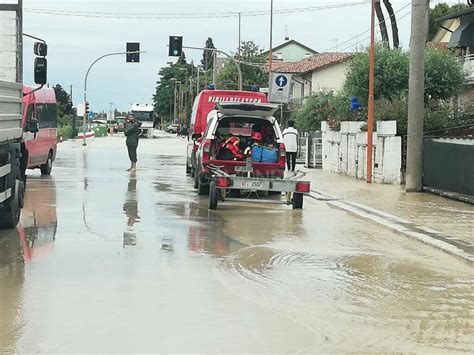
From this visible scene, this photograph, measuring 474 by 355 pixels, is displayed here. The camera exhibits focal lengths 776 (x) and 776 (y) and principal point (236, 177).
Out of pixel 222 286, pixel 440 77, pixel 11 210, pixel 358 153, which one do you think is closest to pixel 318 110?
pixel 440 77

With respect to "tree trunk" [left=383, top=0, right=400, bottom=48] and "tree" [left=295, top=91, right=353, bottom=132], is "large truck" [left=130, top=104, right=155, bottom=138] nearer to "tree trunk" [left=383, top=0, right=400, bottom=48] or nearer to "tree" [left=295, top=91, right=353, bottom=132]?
"tree trunk" [left=383, top=0, right=400, bottom=48]

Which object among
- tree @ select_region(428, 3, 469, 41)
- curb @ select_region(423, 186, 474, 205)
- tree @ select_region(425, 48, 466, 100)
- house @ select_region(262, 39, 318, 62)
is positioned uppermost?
house @ select_region(262, 39, 318, 62)

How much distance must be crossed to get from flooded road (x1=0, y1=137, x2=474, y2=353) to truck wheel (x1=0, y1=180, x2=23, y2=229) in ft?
0.88

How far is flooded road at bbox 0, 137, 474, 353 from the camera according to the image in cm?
620

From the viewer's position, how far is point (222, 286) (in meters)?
8.07

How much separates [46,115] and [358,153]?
9.77m

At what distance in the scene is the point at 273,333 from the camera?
634cm

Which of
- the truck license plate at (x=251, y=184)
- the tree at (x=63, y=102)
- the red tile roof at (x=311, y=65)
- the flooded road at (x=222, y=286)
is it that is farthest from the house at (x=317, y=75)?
the flooded road at (x=222, y=286)

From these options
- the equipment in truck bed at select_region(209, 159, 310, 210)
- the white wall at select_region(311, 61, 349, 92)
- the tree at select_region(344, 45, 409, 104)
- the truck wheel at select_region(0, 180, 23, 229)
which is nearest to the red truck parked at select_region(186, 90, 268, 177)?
the equipment in truck bed at select_region(209, 159, 310, 210)

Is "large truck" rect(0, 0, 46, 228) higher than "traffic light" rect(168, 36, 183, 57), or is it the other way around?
"traffic light" rect(168, 36, 183, 57)

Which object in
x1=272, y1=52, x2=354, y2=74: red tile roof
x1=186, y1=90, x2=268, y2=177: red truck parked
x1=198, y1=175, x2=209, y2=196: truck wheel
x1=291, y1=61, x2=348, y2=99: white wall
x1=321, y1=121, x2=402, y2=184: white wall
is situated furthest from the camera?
x1=272, y1=52, x2=354, y2=74: red tile roof

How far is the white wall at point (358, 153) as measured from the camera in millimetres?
21672

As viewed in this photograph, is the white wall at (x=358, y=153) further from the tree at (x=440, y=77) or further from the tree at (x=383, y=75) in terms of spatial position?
the tree at (x=440, y=77)

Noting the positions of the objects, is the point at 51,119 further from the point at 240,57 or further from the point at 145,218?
the point at 240,57
